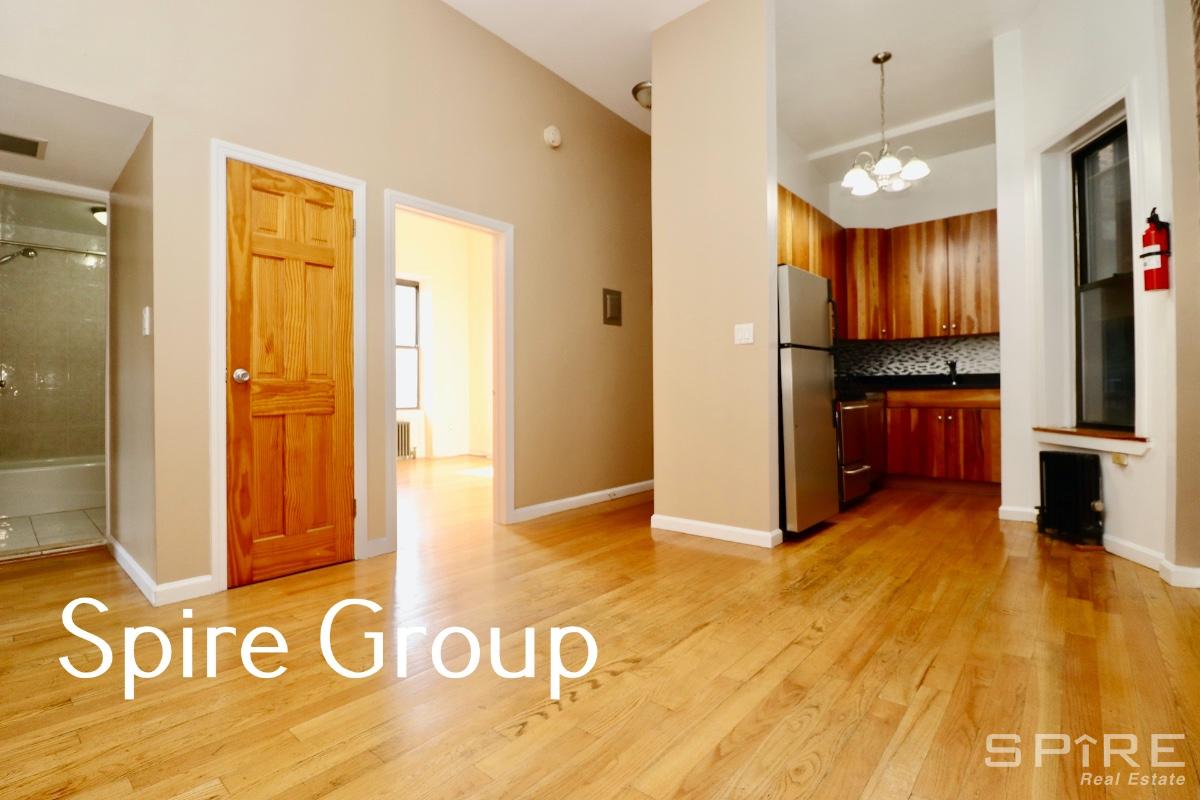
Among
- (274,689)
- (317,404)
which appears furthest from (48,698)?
(317,404)

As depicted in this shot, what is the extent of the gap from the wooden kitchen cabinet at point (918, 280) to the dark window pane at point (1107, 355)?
1.64 metres

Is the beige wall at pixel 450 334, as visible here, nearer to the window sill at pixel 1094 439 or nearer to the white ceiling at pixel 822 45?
the white ceiling at pixel 822 45

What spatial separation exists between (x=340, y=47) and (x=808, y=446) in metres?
3.33

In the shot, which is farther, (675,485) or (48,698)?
(675,485)

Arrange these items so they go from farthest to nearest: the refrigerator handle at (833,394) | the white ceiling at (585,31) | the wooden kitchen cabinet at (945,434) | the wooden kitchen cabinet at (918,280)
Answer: the wooden kitchen cabinet at (918,280), the wooden kitchen cabinet at (945,434), the refrigerator handle at (833,394), the white ceiling at (585,31)

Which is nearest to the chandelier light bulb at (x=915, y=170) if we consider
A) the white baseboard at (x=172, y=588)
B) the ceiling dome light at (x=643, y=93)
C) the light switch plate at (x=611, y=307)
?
the ceiling dome light at (x=643, y=93)

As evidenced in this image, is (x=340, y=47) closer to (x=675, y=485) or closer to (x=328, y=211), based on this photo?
(x=328, y=211)

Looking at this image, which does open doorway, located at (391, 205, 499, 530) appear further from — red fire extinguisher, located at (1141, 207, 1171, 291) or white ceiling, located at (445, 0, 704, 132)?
red fire extinguisher, located at (1141, 207, 1171, 291)

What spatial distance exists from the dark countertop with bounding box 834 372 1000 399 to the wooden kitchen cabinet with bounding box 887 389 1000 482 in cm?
19

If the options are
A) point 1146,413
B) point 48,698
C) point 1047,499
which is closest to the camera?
point 48,698

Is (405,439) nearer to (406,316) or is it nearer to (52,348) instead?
(406,316)

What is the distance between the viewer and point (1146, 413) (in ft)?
8.77

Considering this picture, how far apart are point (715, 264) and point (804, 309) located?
23.9 inches

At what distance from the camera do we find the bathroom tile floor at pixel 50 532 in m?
3.05
